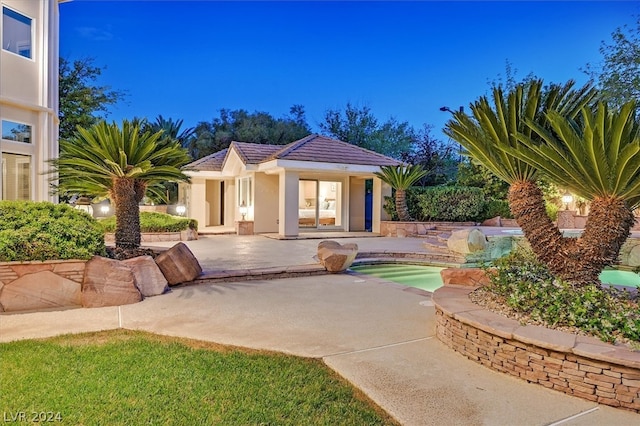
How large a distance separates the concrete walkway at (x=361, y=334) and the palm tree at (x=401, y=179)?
959cm

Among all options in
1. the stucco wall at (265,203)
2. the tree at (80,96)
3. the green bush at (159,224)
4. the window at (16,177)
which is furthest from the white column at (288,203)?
the tree at (80,96)

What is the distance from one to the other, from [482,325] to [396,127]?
3451 cm

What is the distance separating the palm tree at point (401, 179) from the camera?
677 inches

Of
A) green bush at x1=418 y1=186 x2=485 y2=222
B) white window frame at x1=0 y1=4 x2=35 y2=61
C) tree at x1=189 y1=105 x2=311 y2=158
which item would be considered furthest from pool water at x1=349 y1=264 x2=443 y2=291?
tree at x1=189 y1=105 x2=311 y2=158

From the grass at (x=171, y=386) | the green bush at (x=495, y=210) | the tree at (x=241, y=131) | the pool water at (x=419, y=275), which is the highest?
the tree at (x=241, y=131)

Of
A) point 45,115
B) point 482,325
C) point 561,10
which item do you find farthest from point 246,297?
point 561,10

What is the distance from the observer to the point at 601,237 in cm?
429

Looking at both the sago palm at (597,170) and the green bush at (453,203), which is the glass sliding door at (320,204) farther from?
the sago palm at (597,170)

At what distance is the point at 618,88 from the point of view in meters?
19.0

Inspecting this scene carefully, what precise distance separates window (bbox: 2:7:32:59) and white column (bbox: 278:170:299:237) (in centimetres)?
914

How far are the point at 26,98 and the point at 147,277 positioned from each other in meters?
8.58

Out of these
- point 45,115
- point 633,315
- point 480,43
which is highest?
point 480,43

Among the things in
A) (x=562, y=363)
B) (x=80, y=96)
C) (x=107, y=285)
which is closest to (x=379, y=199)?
(x=107, y=285)

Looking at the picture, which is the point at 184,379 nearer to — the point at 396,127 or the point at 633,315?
the point at 633,315
